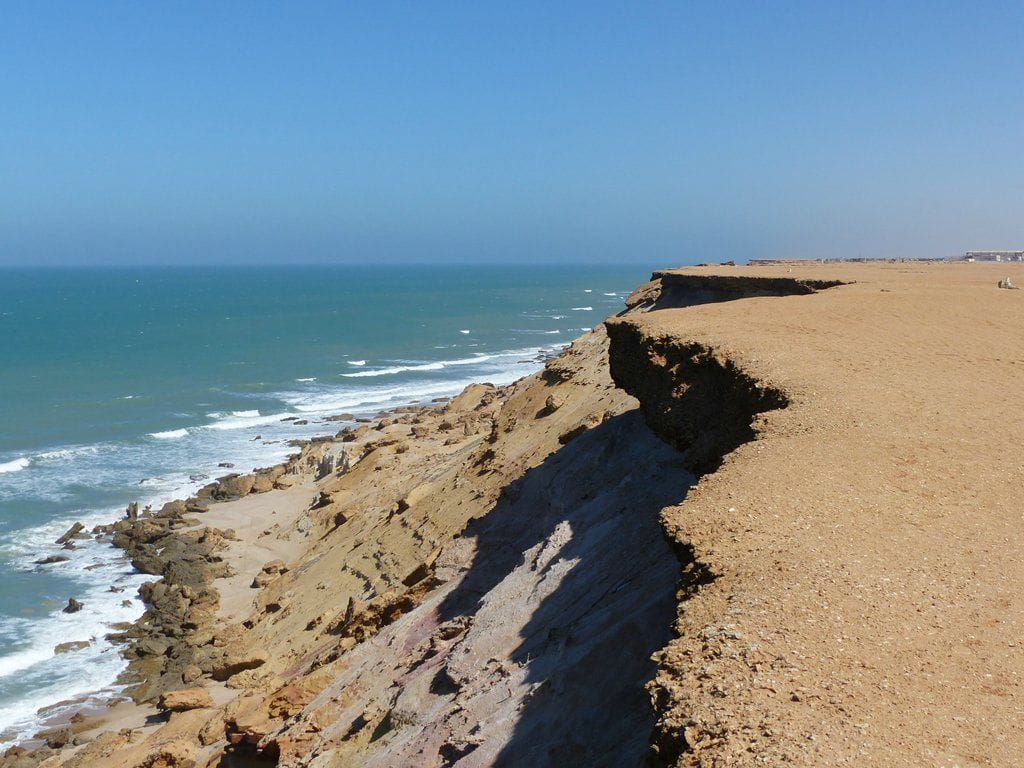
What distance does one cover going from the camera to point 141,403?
48125mm

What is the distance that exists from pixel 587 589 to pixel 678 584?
12.4 ft

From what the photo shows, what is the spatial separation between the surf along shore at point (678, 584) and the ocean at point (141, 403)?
1956mm

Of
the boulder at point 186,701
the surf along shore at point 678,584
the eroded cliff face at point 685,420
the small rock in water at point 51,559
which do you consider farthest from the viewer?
the small rock in water at point 51,559

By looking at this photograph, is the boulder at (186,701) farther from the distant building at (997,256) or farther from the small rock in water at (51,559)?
the distant building at (997,256)

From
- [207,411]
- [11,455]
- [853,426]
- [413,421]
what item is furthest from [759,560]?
[207,411]

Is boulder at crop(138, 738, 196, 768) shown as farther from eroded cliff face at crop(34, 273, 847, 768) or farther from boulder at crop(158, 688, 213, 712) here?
boulder at crop(158, 688, 213, 712)

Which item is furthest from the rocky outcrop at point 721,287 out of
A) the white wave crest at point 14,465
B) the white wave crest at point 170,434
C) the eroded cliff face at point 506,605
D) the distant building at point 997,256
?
the distant building at point 997,256

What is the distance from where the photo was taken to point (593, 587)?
31.5 ft

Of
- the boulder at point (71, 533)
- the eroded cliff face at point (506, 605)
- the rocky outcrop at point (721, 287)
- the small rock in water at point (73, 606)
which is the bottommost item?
the small rock in water at point (73, 606)

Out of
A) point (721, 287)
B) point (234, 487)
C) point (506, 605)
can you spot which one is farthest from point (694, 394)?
point (234, 487)

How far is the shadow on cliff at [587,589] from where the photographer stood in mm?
7340

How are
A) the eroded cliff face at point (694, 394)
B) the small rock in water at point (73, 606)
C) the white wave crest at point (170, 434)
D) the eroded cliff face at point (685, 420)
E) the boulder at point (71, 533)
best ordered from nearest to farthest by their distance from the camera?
the eroded cliff face at point (685, 420)
the eroded cliff face at point (694, 394)
the small rock in water at point (73, 606)
the boulder at point (71, 533)
the white wave crest at point (170, 434)

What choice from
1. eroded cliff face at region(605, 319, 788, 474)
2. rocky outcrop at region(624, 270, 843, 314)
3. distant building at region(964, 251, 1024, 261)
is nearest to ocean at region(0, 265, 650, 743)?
eroded cliff face at region(605, 319, 788, 474)

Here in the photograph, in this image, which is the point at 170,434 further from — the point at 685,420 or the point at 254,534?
the point at 685,420
